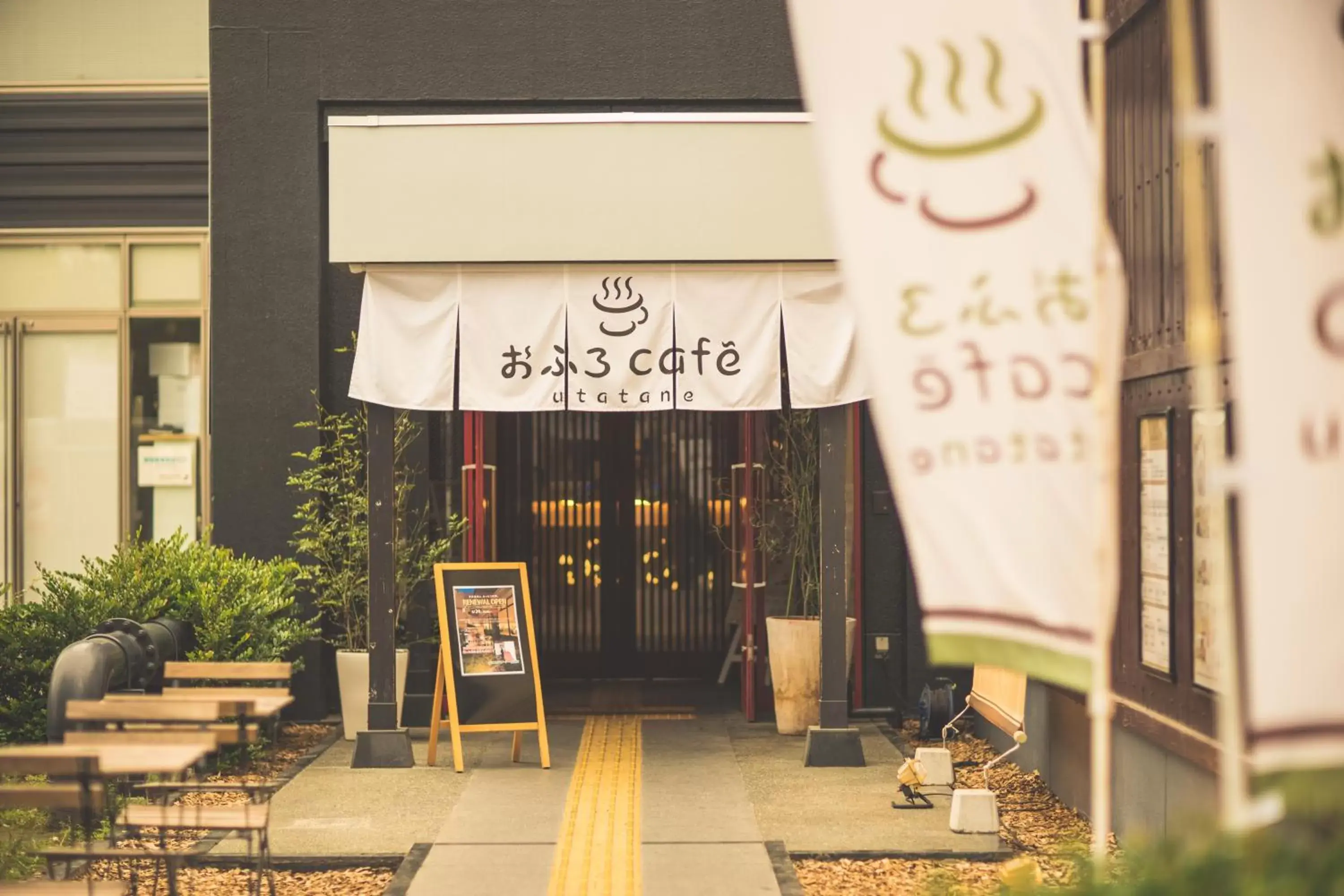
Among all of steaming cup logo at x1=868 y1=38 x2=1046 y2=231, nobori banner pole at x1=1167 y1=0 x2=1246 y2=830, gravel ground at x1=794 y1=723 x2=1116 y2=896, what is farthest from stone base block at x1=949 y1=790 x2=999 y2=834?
steaming cup logo at x1=868 y1=38 x2=1046 y2=231

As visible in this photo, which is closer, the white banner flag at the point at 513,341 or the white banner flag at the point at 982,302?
the white banner flag at the point at 982,302

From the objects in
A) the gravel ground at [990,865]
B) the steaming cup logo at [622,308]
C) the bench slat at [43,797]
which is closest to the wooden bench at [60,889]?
the bench slat at [43,797]

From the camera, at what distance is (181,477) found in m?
12.7

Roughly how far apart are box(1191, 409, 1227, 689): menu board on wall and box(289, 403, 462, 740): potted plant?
633 cm

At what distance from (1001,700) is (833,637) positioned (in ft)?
5.10

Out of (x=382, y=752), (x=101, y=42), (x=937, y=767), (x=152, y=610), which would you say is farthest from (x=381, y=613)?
(x=101, y=42)

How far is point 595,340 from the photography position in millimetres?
10117

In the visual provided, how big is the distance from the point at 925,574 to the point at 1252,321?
1220mm

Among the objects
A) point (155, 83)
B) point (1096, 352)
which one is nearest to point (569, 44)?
point (155, 83)

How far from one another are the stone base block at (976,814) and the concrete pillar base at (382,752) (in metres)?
4.09

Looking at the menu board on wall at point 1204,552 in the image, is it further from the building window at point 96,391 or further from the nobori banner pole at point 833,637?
the building window at point 96,391

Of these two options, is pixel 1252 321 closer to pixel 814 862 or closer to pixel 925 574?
pixel 925 574

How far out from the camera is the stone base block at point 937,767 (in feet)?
30.5

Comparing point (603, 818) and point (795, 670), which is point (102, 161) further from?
point (603, 818)
